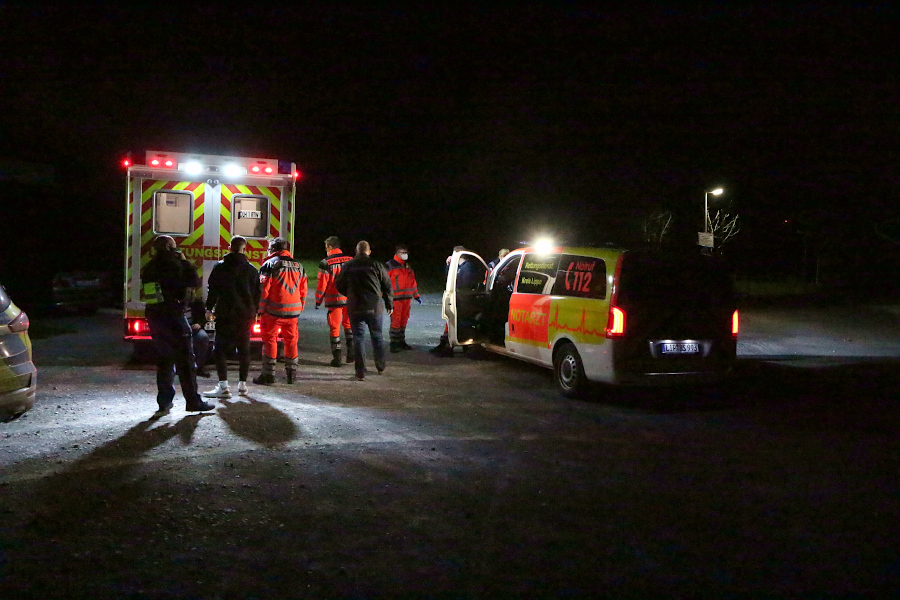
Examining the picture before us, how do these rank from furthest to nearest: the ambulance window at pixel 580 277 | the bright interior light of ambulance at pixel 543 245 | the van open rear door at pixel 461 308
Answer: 1. the van open rear door at pixel 461 308
2. the bright interior light of ambulance at pixel 543 245
3. the ambulance window at pixel 580 277

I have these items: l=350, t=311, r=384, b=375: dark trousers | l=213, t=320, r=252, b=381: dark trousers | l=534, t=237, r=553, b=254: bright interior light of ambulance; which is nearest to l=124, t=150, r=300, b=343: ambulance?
l=350, t=311, r=384, b=375: dark trousers

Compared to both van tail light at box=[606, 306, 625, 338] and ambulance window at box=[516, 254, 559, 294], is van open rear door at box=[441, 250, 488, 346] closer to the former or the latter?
ambulance window at box=[516, 254, 559, 294]

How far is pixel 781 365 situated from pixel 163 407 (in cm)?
935

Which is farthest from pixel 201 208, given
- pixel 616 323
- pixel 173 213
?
pixel 616 323

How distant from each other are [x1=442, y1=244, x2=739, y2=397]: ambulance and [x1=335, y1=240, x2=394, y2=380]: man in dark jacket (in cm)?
208

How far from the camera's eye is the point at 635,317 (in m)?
8.48

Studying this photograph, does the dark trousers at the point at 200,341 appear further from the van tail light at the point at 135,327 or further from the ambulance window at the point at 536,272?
the ambulance window at the point at 536,272

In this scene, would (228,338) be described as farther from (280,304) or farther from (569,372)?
(569,372)

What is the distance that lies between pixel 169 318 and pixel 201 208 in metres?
3.65

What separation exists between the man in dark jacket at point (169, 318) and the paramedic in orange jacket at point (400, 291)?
5.39 m

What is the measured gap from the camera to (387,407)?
8328 millimetres

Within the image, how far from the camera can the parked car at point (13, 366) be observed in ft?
19.5

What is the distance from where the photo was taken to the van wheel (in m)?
9.06

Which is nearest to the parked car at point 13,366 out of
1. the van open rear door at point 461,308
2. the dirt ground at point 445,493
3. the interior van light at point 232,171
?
the dirt ground at point 445,493
